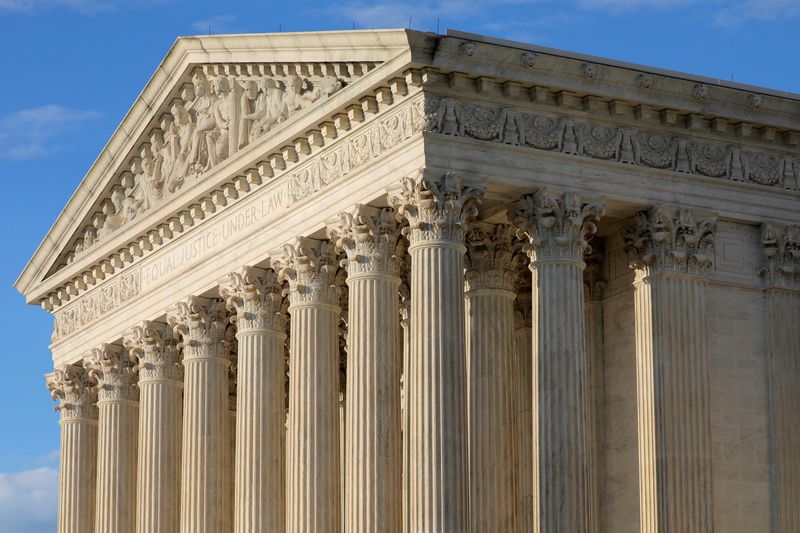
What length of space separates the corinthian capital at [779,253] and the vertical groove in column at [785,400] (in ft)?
1.07

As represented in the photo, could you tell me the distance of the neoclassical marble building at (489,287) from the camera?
59.1m

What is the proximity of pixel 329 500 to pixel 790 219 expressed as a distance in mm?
14659

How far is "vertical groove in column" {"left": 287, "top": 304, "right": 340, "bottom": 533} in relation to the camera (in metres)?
63.3

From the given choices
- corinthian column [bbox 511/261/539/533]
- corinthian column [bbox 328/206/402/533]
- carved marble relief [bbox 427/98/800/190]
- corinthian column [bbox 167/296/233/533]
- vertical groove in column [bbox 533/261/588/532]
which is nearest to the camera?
vertical groove in column [bbox 533/261/588/532]

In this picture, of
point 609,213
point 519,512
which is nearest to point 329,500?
point 519,512

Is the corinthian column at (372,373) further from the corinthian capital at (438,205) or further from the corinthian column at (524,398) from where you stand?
the corinthian column at (524,398)

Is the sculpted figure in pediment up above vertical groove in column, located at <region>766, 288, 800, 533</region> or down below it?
above

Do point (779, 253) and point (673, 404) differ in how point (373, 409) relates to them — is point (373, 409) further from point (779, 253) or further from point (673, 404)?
point (779, 253)

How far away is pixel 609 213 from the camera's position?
6212cm

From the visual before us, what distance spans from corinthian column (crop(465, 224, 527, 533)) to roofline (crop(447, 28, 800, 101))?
6211 millimetres

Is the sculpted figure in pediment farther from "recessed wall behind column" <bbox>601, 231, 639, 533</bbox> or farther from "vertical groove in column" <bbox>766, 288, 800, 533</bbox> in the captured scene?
"vertical groove in column" <bbox>766, 288, 800, 533</bbox>

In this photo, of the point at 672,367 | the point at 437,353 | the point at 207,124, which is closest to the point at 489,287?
the point at 672,367

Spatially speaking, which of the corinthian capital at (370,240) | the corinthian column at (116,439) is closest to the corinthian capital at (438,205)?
the corinthian capital at (370,240)

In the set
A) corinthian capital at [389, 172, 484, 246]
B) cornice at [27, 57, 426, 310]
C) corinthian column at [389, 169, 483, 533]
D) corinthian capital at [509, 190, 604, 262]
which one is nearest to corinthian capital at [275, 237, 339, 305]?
cornice at [27, 57, 426, 310]
